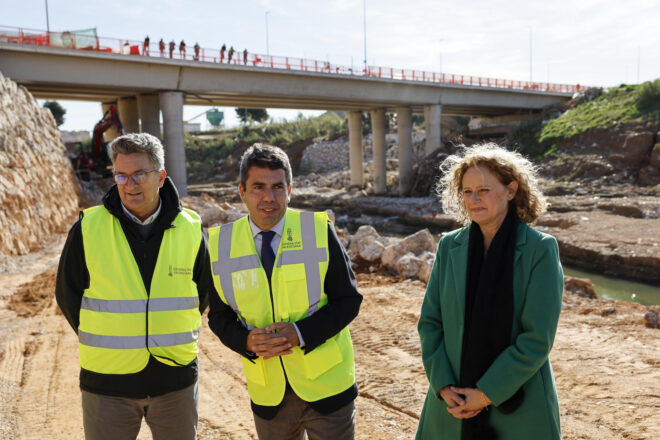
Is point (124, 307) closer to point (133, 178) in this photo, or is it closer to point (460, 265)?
point (133, 178)

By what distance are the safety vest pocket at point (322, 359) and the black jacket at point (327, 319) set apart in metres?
0.05

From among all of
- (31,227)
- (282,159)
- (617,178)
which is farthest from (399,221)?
(282,159)

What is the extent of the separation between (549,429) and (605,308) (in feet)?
23.7

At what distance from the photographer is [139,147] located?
2912 mm

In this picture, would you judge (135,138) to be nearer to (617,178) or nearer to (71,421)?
(71,421)

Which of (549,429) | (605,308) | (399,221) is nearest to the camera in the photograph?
(549,429)

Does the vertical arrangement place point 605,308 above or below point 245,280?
below

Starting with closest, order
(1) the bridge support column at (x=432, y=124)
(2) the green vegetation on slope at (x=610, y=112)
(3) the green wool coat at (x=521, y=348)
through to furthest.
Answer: (3) the green wool coat at (x=521, y=348) < (2) the green vegetation on slope at (x=610, y=112) < (1) the bridge support column at (x=432, y=124)

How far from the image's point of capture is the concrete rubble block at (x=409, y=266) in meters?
10.9

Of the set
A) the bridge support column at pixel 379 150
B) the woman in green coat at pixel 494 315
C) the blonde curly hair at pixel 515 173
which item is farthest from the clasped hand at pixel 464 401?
the bridge support column at pixel 379 150

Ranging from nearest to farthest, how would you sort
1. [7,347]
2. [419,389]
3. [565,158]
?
[419,389] → [7,347] → [565,158]

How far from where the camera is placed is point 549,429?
234cm

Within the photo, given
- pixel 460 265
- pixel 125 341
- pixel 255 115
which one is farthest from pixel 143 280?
pixel 255 115

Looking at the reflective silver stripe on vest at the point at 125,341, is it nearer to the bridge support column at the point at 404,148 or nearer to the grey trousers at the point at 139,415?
the grey trousers at the point at 139,415
